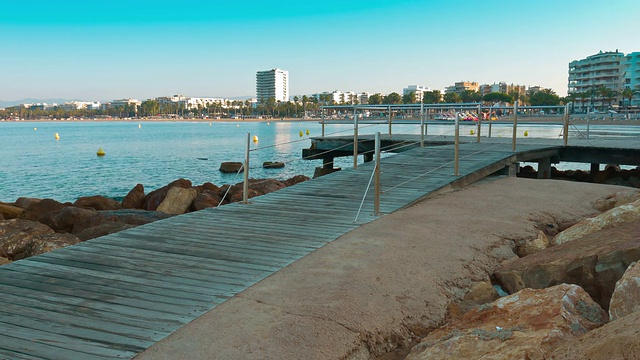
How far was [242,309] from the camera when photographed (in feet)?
13.4

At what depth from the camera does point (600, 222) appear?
267 inches

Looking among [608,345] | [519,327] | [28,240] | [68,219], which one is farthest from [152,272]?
[68,219]

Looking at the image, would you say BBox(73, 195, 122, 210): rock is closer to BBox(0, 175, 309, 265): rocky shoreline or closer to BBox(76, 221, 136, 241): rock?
BBox(0, 175, 309, 265): rocky shoreline

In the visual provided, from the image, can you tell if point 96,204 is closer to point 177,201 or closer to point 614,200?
point 177,201

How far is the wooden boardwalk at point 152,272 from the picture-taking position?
11.7ft

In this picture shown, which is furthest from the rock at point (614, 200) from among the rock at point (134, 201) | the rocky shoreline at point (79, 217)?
the rock at point (134, 201)

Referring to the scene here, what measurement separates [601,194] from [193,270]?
325 inches

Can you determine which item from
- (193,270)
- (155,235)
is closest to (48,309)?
(193,270)

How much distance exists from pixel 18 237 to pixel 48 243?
107 cm

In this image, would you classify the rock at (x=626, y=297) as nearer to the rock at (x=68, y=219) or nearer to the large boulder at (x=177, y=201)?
the rock at (x=68, y=219)

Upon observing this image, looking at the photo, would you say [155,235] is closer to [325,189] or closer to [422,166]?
[325,189]

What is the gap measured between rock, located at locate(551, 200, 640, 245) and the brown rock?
25.1 ft

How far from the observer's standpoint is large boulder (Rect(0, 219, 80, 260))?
25.9 feet

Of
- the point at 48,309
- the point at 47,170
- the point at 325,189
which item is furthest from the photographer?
the point at 47,170
